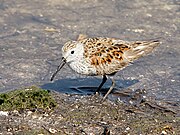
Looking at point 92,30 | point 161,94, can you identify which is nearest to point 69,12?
point 92,30

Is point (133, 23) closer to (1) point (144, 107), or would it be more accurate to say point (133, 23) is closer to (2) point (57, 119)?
(1) point (144, 107)

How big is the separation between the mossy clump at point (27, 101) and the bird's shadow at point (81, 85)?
4.22ft

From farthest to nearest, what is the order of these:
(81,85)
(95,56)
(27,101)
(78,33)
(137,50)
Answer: (78,33)
(81,85)
(137,50)
(95,56)
(27,101)

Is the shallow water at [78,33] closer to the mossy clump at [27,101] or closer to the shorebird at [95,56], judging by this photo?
the shorebird at [95,56]

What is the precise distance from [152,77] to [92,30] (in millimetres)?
2490

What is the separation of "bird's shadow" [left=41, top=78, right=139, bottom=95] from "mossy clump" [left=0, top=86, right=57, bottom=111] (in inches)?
50.7

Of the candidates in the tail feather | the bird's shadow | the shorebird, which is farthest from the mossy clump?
the tail feather

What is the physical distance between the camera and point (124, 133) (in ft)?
23.7

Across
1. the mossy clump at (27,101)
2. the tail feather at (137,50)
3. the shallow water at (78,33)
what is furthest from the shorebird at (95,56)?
the mossy clump at (27,101)

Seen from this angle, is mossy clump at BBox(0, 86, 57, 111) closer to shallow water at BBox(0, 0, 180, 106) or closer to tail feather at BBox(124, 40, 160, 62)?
shallow water at BBox(0, 0, 180, 106)

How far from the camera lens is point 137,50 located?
9.30m

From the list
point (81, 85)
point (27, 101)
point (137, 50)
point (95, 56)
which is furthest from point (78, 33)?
point (27, 101)

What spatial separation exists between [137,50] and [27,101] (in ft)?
7.50

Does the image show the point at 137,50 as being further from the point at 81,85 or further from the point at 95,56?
the point at 81,85
